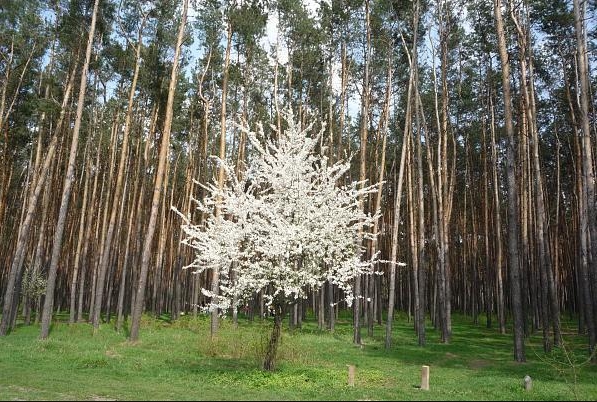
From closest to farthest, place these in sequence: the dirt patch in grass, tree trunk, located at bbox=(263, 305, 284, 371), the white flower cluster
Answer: the white flower cluster → tree trunk, located at bbox=(263, 305, 284, 371) → the dirt patch in grass

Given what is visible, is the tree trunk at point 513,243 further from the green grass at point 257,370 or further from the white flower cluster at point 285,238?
the white flower cluster at point 285,238

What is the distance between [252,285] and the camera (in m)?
11.9

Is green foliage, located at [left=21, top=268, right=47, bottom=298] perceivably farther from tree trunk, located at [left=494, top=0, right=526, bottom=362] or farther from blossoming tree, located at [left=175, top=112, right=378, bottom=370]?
tree trunk, located at [left=494, top=0, right=526, bottom=362]

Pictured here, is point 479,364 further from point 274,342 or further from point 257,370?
point 257,370

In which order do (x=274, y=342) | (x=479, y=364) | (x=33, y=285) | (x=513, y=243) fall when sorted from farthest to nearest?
(x=33, y=285) → (x=479, y=364) → (x=513, y=243) → (x=274, y=342)

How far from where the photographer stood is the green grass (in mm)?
9477

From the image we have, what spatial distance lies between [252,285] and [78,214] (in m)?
29.7

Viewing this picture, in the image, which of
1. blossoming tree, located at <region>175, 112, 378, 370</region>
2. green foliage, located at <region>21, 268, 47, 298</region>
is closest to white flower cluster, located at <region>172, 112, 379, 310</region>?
blossoming tree, located at <region>175, 112, 378, 370</region>

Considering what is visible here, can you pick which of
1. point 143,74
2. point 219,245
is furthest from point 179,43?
point 219,245

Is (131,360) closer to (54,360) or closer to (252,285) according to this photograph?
(54,360)

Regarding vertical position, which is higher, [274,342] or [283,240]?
[283,240]

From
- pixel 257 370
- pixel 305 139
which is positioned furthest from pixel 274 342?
pixel 305 139

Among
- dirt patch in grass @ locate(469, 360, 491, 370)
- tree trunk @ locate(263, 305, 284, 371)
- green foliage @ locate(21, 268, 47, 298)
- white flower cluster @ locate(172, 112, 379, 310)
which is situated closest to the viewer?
white flower cluster @ locate(172, 112, 379, 310)

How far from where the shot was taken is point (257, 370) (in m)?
12.6
